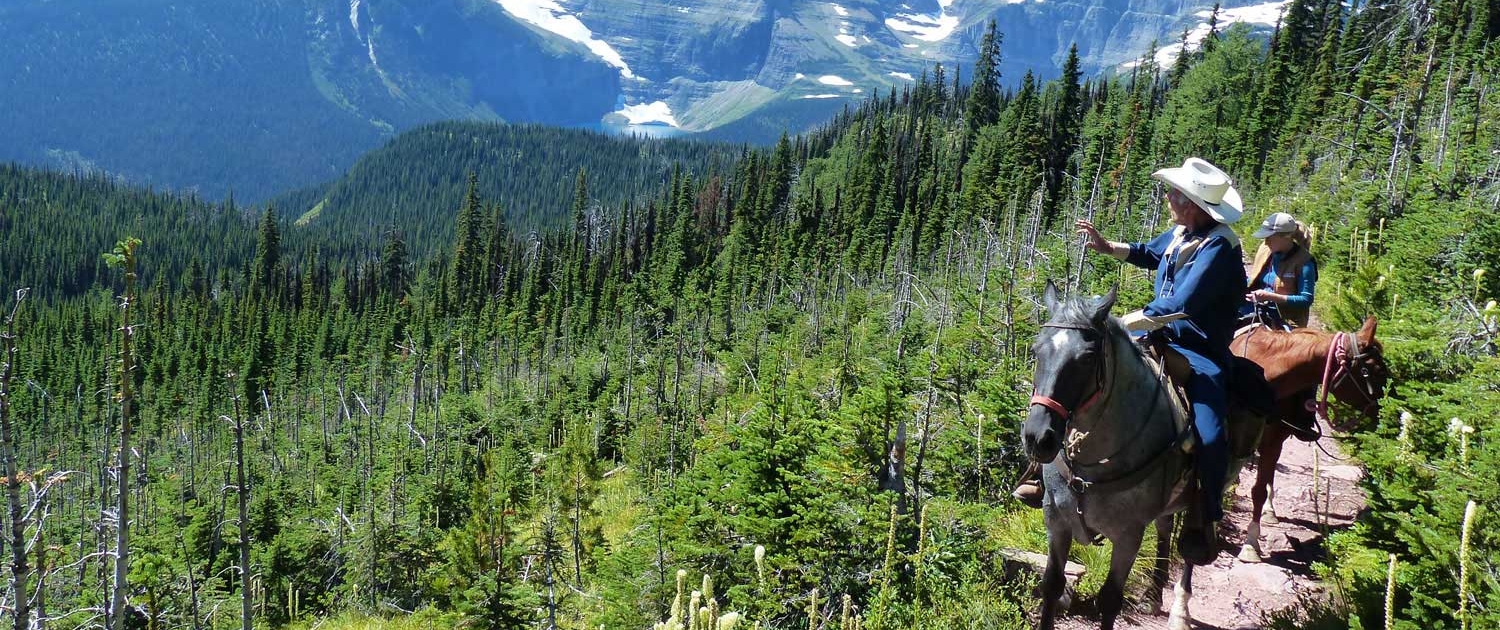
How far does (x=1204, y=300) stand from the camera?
5.41 meters

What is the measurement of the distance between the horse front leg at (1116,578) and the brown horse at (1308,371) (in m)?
2.46

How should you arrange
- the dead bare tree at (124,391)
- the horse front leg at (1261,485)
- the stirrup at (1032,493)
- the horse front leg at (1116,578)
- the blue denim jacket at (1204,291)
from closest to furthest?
the blue denim jacket at (1204,291), the horse front leg at (1116,578), the stirrup at (1032,493), the horse front leg at (1261,485), the dead bare tree at (124,391)

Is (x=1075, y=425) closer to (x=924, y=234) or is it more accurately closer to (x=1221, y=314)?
(x=1221, y=314)

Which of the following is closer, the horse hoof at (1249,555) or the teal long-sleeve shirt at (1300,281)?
the horse hoof at (1249,555)

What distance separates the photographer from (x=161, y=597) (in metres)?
26.5

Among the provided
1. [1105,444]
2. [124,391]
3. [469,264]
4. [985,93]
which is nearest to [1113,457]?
[1105,444]

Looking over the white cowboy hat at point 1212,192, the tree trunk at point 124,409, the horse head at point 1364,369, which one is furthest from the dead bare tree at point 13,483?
the horse head at point 1364,369

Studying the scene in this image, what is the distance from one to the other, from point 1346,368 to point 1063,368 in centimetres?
417

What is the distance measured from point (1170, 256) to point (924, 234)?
6229cm

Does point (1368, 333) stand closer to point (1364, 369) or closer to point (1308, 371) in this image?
point (1364, 369)

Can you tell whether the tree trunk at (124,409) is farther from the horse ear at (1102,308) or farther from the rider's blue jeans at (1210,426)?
the rider's blue jeans at (1210,426)

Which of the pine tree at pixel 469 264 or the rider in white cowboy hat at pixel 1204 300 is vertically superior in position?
the rider in white cowboy hat at pixel 1204 300

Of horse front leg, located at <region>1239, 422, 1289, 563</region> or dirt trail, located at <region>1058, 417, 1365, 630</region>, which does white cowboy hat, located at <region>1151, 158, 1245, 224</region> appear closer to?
dirt trail, located at <region>1058, 417, 1365, 630</region>

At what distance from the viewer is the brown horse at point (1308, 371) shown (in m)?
6.98
